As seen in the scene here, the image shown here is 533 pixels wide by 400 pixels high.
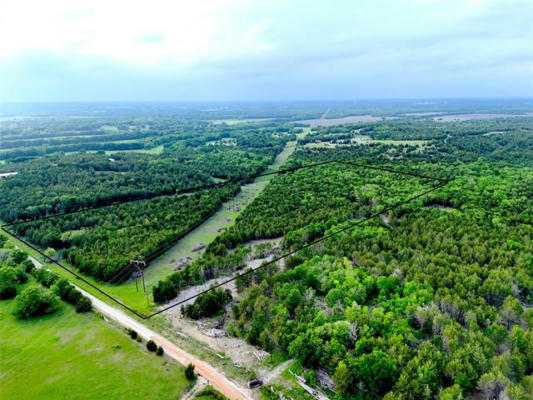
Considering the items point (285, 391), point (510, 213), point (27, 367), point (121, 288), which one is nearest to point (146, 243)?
point (121, 288)

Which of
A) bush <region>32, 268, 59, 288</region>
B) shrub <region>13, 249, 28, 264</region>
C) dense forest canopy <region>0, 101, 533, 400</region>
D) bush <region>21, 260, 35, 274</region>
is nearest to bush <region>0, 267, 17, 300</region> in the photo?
dense forest canopy <region>0, 101, 533, 400</region>

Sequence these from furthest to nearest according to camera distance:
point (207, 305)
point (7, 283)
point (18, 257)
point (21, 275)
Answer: point (18, 257) → point (21, 275) → point (7, 283) → point (207, 305)

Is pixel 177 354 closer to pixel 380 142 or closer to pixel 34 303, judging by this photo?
pixel 34 303

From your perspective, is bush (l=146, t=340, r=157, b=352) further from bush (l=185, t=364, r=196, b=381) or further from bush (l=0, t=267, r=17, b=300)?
bush (l=0, t=267, r=17, b=300)


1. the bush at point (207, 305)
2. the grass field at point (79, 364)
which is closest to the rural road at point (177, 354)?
the grass field at point (79, 364)

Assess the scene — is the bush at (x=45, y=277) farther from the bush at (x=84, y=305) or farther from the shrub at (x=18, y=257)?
the bush at (x=84, y=305)

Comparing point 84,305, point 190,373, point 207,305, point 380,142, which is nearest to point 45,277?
point 84,305
